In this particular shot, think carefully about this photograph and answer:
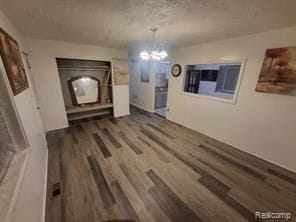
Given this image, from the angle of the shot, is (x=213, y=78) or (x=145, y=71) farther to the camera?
(x=145, y=71)

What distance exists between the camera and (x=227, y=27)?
2.10 metres

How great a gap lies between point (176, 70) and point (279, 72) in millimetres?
2304

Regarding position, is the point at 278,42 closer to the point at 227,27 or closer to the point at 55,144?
the point at 227,27

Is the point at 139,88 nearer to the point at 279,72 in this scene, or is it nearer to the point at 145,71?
the point at 145,71

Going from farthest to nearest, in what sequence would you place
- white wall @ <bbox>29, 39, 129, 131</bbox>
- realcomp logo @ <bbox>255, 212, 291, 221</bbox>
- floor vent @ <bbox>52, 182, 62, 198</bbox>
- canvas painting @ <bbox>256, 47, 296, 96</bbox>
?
white wall @ <bbox>29, 39, 129, 131</bbox>
canvas painting @ <bbox>256, 47, 296, 96</bbox>
floor vent @ <bbox>52, 182, 62, 198</bbox>
realcomp logo @ <bbox>255, 212, 291, 221</bbox>

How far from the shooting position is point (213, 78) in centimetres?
412

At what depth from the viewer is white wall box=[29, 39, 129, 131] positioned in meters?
3.06

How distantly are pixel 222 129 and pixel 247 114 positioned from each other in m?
0.64

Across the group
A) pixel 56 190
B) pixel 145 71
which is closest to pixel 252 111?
pixel 56 190

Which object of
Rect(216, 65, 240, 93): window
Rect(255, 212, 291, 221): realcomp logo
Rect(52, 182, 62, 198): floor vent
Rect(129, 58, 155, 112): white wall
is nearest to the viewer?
Rect(255, 212, 291, 221): realcomp logo

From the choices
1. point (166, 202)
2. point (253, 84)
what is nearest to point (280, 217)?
point (166, 202)

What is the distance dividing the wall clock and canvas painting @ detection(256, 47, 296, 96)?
1.93m

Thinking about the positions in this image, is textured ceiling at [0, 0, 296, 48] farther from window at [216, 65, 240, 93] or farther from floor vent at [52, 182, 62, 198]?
floor vent at [52, 182, 62, 198]

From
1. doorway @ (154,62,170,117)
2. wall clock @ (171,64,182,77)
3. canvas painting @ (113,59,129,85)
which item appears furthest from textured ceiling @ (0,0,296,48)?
doorway @ (154,62,170,117)
